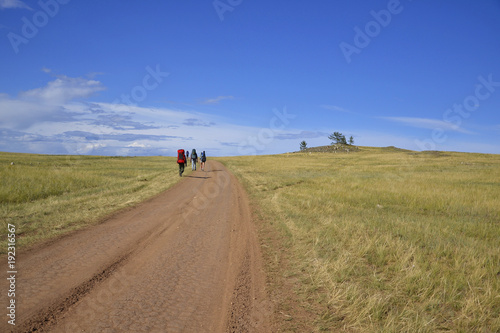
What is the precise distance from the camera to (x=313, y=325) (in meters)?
3.86

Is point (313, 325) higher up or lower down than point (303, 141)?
lower down

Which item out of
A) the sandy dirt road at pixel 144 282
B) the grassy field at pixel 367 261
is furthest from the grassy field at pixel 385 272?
the sandy dirt road at pixel 144 282

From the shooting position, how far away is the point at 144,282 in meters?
4.77

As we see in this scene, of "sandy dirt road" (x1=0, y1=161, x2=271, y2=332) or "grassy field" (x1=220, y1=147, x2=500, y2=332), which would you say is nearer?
"sandy dirt road" (x1=0, y1=161, x2=271, y2=332)

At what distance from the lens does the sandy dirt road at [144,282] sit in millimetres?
3678

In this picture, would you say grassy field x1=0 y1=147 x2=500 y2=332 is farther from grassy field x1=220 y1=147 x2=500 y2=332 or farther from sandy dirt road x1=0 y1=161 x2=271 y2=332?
sandy dirt road x1=0 y1=161 x2=271 y2=332

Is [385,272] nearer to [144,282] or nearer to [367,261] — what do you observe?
[367,261]

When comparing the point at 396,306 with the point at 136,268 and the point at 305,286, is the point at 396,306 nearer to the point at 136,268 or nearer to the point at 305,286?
the point at 305,286

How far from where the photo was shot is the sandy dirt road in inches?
145

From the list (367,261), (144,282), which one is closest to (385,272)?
(367,261)

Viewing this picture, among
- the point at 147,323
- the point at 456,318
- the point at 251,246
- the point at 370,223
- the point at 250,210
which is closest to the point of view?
the point at 147,323

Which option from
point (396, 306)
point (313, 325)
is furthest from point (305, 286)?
point (396, 306)

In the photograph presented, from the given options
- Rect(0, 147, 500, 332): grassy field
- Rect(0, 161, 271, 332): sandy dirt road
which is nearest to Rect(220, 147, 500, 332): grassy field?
Rect(0, 147, 500, 332): grassy field

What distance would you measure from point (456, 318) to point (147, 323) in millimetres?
4304
